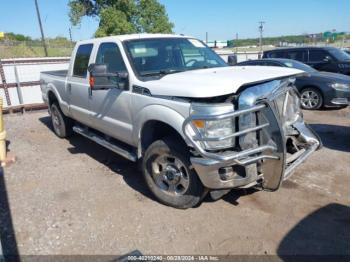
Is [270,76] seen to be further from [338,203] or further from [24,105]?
[24,105]

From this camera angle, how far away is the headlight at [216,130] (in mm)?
3271

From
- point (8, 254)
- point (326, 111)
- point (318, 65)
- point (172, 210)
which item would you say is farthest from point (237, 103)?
point (318, 65)

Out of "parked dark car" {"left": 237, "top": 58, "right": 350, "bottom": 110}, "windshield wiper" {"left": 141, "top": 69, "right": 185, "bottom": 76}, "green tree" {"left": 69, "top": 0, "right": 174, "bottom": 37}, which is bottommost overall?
"parked dark car" {"left": 237, "top": 58, "right": 350, "bottom": 110}

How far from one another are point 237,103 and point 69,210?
2425 mm

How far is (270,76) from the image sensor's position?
3.62 meters

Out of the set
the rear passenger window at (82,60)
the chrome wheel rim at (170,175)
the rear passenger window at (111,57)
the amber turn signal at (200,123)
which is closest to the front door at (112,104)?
the rear passenger window at (111,57)

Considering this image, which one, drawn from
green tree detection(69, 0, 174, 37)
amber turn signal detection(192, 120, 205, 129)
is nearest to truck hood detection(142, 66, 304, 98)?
amber turn signal detection(192, 120, 205, 129)

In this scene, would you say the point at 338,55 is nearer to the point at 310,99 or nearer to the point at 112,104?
the point at 310,99

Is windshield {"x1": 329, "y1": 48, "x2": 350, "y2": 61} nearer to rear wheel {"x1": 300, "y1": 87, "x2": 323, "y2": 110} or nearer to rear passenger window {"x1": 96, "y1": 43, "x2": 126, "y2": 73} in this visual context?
rear wheel {"x1": 300, "y1": 87, "x2": 323, "y2": 110}

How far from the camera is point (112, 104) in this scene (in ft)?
15.2

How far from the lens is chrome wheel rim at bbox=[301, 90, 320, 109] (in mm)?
9027

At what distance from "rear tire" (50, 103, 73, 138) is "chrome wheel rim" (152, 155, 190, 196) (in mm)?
3677

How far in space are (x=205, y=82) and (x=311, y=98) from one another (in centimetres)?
666

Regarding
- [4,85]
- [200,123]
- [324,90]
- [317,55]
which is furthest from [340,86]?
[4,85]
